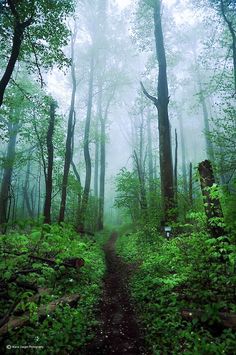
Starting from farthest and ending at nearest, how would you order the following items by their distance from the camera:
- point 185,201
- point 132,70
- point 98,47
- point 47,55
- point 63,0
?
point 132,70
point 98,47
point 185,201
point 47,55
point 63,0

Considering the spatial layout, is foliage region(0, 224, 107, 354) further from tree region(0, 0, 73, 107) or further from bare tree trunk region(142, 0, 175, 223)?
bare tree trunk region(142, 0, 175, 223)

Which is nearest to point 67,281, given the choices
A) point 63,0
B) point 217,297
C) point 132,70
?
point 217,297

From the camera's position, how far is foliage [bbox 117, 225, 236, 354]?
4029mm

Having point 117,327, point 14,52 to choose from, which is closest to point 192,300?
point 117,327

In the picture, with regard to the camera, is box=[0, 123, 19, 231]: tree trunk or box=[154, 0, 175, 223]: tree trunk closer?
box=[154, 0, 175, 223]: tree trunk

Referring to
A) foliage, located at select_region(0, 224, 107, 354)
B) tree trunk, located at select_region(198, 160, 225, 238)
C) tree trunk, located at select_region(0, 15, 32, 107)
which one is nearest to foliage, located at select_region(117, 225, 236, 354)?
tree trunk, located at select_region(198, 160, 225, 238)

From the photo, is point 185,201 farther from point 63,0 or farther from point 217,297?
point 63,0

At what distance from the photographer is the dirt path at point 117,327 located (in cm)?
423

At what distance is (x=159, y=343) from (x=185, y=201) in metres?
7.54

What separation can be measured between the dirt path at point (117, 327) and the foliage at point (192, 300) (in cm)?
24

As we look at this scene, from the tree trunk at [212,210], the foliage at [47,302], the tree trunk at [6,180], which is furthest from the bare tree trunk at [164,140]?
the tree trunk at [6,180]

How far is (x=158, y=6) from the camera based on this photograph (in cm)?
1478

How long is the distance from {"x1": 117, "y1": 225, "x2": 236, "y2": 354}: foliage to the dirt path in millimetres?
235

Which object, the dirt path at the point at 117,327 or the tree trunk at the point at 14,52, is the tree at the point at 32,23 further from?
the dirt path at the point at 117,327
